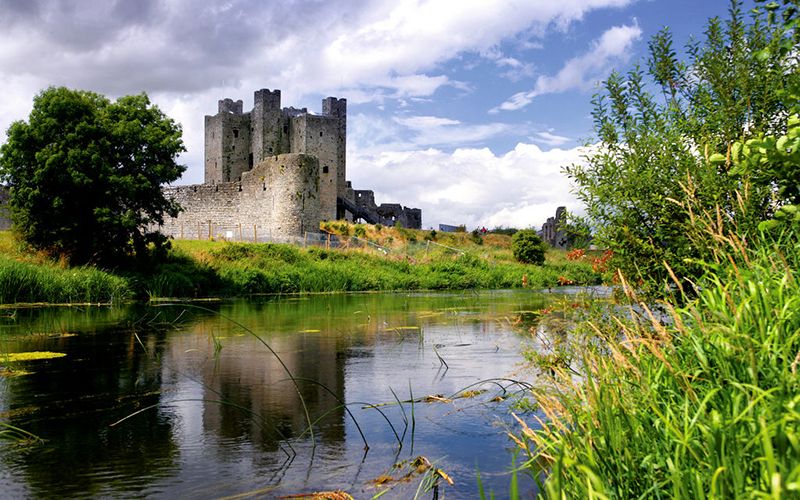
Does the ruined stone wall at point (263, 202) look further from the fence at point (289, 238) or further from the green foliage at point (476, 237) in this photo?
the green foliage at point (476, 237)

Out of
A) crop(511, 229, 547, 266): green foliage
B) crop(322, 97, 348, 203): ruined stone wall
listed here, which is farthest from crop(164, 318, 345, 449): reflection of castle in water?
crop(322, 97, 348, 203): ruined stone wall

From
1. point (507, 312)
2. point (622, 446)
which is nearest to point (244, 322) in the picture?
point (507, 312)

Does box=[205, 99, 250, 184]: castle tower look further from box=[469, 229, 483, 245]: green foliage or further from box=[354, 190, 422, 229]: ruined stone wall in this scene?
box=[469, 229, 483, 245]: green foliage

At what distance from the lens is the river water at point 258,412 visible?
14.0 ft

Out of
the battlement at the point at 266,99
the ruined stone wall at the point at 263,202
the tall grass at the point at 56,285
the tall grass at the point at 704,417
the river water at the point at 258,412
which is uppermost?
the battlement at the point at 266,99

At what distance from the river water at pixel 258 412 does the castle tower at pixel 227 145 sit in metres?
46.9

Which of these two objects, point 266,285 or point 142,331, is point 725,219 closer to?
point 142,331

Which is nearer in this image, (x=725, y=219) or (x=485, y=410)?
(x=725, y=219)

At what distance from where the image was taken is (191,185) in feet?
136

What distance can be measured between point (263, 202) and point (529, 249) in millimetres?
13957

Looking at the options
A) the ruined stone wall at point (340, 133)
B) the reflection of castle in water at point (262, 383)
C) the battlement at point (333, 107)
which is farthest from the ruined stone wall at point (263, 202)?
the reflection of castle in water at point (262, 383)

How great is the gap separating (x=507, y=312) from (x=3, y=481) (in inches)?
477

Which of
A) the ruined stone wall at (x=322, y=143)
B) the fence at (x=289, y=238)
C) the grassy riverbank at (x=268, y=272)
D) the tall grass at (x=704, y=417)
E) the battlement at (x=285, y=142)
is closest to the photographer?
the tall grass at (x=704, y=417)

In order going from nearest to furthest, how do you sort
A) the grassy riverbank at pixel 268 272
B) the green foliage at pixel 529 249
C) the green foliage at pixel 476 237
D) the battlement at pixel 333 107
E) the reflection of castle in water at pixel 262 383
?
the reflection of castle in water at pixel 262 383, the grassy riverbank at pixel 268 272, the green foliage at pixel 529 249, the green foliage at pixel 476 237, the battlement at pixel 333 107
